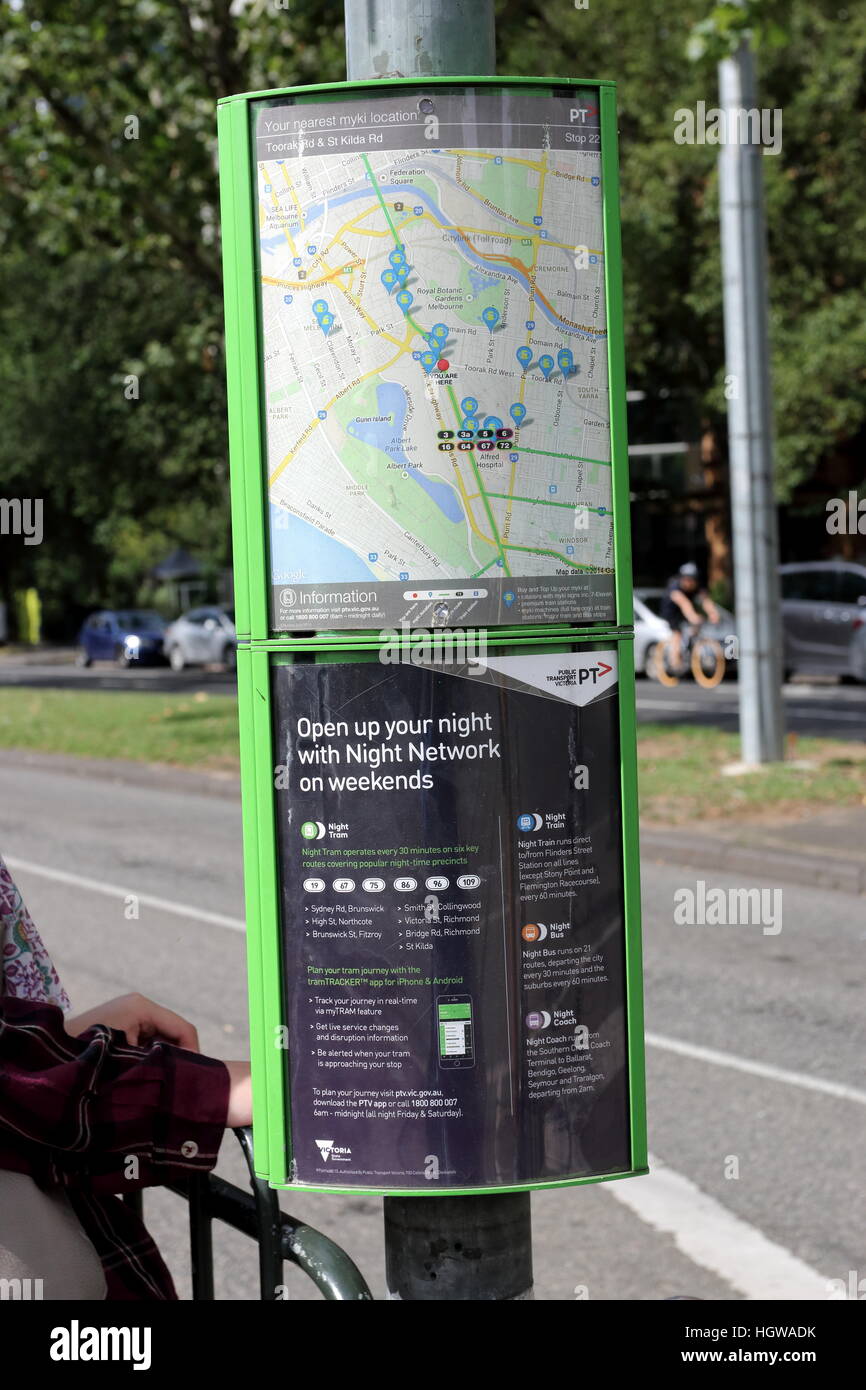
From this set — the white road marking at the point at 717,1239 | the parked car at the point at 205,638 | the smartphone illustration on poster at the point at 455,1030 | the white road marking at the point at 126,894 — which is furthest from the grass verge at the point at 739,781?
the parked car at the point at 205,638

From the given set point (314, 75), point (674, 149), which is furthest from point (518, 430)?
point (674, 149)

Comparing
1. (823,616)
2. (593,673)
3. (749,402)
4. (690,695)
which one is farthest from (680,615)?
(593,673)

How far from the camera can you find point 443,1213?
220 centimetres

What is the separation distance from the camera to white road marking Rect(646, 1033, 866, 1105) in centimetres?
584

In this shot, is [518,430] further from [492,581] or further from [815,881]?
[815,881]

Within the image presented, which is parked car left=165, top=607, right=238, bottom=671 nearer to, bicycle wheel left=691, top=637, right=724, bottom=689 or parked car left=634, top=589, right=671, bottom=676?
parked car left=634, top=589, right=671, bottom=676

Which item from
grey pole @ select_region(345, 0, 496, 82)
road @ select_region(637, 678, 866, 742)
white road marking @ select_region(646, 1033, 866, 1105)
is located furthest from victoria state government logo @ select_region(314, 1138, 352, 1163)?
road @ select_region(637, 678, 866, 742)

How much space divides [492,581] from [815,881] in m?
8.01

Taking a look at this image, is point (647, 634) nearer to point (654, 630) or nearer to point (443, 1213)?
point (654, 630)

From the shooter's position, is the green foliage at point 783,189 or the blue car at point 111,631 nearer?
the green foliage at point 783,189

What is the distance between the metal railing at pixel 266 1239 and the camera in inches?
81.4

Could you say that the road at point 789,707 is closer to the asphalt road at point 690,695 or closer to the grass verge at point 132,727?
the asphalt road at point 690,695

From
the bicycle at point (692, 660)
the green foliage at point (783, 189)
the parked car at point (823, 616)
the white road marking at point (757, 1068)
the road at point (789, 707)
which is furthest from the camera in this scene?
the green foliage at point (783, 189)

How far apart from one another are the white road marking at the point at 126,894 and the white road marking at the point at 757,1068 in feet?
9.78
